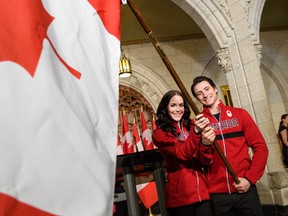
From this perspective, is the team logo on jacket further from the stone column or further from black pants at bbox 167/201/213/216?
the stone column

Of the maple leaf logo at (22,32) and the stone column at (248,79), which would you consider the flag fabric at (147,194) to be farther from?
the stone column at (248,79)

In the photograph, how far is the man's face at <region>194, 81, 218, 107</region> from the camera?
1.80 metres

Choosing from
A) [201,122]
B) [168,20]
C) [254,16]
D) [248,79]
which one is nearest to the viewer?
[201,122]

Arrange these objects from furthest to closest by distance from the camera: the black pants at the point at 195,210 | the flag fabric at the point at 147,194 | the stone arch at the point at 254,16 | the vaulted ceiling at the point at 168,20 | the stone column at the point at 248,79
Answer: the vaulted ceiling at the point at 168,20 → the stone arch at the point at 254,16 → the stone column at the point at 248,79 → the flag fabric at the point at 147,194 → the black pants at the point at 195,210

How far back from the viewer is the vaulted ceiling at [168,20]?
704 cm

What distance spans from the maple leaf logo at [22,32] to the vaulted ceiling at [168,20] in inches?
247

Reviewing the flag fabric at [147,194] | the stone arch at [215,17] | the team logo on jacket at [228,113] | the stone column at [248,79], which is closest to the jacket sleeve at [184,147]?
the team logo on jacket at [228,113]

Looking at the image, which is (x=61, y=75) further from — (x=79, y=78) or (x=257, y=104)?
(x=257, y=104)

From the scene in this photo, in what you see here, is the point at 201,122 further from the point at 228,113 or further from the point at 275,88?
the point at 275,88

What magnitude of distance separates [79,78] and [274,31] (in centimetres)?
924

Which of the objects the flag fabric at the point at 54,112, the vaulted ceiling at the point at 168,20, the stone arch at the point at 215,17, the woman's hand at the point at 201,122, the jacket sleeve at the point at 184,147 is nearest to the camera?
the flag fabric at the point at 54,112

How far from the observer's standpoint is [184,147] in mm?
1557

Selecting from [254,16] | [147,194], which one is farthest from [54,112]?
[254,16]

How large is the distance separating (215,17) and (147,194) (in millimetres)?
3773
